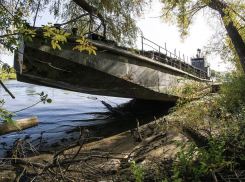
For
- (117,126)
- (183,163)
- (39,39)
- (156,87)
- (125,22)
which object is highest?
(125,22)

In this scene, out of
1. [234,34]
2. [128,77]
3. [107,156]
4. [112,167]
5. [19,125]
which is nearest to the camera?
[107,156]

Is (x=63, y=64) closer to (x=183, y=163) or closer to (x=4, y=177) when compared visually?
(x=4, y=177)

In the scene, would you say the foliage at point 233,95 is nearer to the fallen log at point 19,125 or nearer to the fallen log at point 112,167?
the fallen log at point 112,167

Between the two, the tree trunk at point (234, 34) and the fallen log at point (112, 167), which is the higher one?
the tree trunk at point (234, 34)

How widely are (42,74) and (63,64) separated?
29.3 inches

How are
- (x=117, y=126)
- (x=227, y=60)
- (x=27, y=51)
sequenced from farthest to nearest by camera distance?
(x=227, y=60) < (x=117, y=126) < (x=27, y=51)

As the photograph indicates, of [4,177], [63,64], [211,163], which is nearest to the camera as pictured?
[211,163]

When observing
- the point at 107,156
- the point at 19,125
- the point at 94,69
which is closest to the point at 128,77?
the point at 94,69

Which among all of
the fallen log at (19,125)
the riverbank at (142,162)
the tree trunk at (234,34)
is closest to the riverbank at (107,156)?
the riverbank at (142,162)

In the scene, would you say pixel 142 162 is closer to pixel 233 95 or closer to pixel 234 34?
pixel 233 95

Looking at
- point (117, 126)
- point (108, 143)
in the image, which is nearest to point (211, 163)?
point (108, 143)

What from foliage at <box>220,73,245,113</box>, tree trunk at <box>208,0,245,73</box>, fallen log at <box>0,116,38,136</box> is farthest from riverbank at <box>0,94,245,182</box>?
tree trunk at <box>208,0,245,73</box>

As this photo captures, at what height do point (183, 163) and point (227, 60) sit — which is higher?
point (227, 60)

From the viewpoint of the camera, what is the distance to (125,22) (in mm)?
5477
